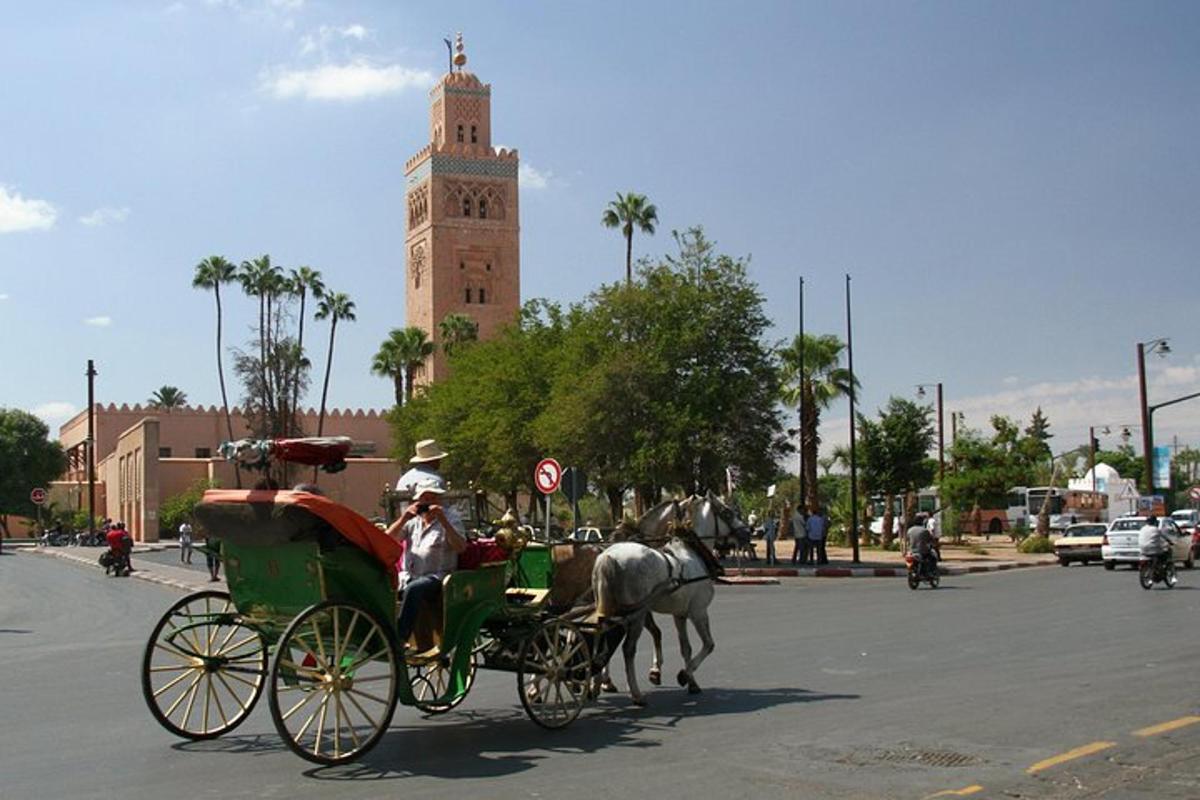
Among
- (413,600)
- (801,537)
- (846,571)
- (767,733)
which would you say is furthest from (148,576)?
(767,733)

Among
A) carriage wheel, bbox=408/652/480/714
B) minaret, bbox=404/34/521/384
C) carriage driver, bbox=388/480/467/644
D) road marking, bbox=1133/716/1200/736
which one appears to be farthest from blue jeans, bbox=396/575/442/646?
minaret, bbox=404/34/521/384

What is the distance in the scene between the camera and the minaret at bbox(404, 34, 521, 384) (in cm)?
10600

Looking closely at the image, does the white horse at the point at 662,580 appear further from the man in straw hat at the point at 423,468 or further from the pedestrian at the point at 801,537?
the pedestrian at the point at 801,537

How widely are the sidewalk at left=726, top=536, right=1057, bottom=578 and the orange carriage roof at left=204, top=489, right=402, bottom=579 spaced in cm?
2466

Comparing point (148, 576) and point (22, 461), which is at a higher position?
point (22, 461)

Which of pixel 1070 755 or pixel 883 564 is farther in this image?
pixel 883 564

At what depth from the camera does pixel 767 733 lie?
31.9 feet

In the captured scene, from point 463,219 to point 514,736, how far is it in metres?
99.3

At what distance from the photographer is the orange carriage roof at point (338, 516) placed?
8.66m

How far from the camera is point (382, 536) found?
29.4ft

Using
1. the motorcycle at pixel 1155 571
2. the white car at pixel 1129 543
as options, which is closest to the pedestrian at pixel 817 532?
the white car at pixel 1129 543

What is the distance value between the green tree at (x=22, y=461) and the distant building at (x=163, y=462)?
100 inches

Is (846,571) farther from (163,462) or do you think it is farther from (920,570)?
(163,462)

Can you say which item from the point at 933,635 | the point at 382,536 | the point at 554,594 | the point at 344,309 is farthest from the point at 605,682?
the point at 344,309
